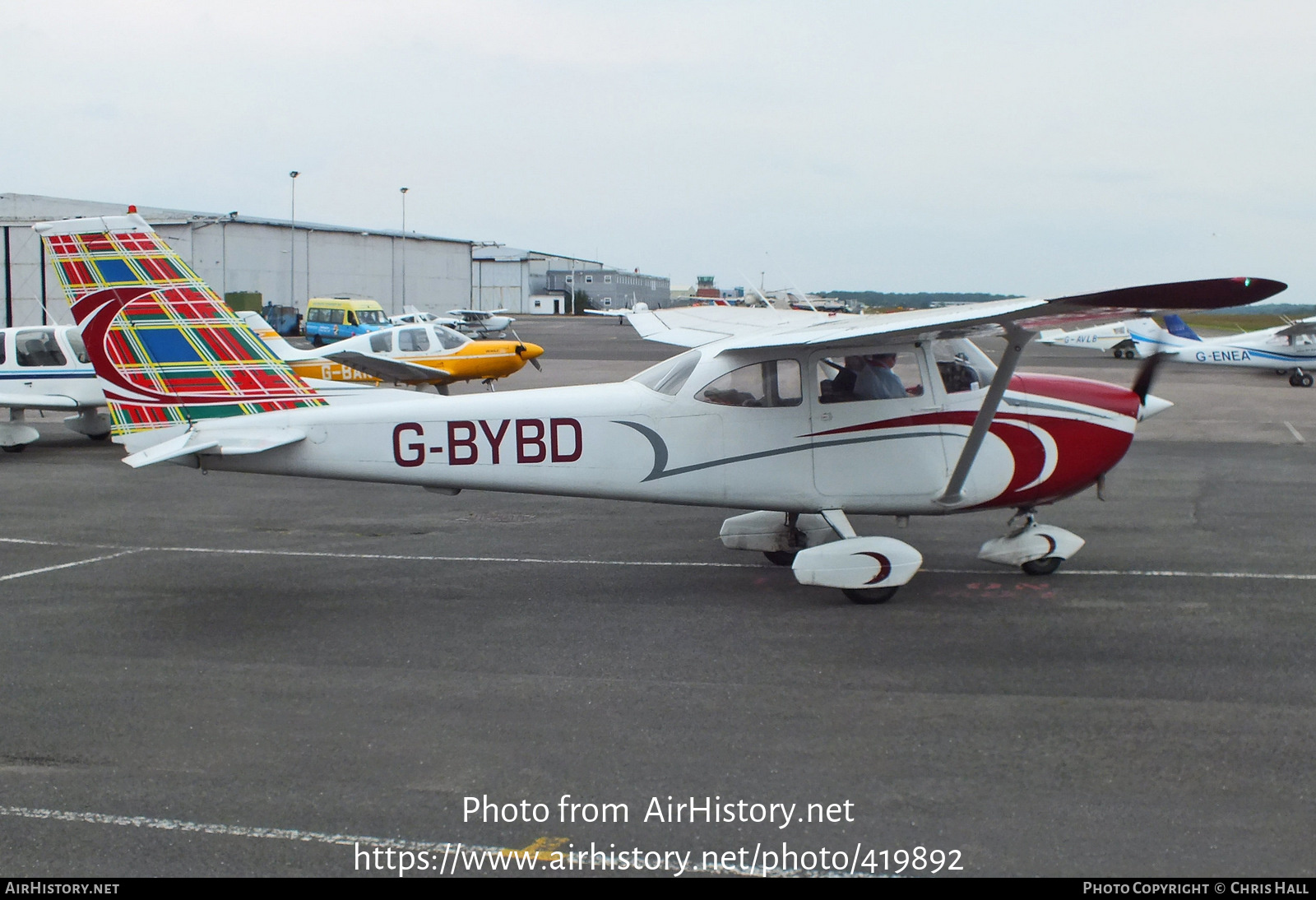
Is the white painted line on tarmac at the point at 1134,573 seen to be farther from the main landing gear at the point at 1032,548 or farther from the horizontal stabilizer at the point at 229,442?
the horizontal stabilizer at the point at 229,442

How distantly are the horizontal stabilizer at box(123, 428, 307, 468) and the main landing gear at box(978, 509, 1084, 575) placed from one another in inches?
211

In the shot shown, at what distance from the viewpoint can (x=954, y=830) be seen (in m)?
4.45

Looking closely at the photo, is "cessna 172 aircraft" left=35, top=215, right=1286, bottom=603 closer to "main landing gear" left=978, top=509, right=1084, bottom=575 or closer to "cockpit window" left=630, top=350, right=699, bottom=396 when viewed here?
"cockpit window" left=630, top=350, right=699, bottom=396

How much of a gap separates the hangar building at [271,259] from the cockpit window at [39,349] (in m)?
27.0

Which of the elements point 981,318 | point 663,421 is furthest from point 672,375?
point 981,318

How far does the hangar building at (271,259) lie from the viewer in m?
46.6

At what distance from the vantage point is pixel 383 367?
21.9 meters

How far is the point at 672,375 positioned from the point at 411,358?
16.0 metres

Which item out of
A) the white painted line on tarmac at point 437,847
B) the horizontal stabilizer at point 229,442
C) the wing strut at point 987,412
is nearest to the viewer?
the white painted line on tarmac at point 437,847

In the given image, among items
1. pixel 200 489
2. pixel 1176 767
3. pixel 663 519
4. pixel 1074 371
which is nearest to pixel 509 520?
pixel 663 519

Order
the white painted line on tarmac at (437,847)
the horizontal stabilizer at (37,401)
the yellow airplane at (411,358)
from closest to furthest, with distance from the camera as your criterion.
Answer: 1. the white painted line on tarmac at (437,847)
2. the horizontal stabilizer at (37,401)
3. the yellow airplane at (411,358)

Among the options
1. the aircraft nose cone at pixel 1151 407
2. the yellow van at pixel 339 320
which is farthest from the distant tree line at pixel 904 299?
the yellow van at pixel 339 320

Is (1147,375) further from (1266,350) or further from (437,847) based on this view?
(1266,350)

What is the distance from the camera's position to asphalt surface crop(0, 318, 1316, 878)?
448 cm
